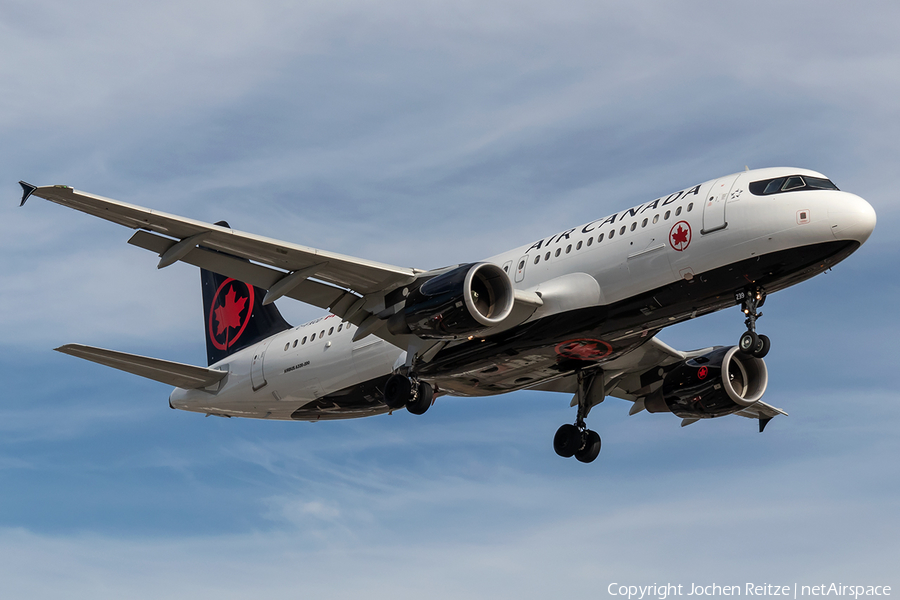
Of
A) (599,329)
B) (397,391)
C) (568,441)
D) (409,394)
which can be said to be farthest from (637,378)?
(397,391)

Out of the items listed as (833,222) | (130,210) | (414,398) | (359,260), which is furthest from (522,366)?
(130,210)

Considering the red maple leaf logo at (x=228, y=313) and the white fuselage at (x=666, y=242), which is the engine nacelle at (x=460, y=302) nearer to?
the white fuselage at (x=666, y=242)

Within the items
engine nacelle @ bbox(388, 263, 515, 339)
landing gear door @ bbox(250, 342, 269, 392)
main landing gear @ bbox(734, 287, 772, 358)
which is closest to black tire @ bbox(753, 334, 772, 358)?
main landing gear @ bbox(734, 287, 772, 358)

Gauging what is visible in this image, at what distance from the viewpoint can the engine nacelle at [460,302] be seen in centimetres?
2489

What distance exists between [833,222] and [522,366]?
8944mm

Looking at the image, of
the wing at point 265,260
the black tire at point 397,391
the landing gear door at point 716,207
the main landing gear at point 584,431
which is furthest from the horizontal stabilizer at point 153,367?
the landing gear door at point 716,207

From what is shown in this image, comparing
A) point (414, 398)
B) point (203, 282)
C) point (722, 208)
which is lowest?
point (414, 398)

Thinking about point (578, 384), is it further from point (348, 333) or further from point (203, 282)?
point (203, 282)

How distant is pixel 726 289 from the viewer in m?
24.0

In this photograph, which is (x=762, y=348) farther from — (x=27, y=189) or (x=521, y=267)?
(x=27, y=189)

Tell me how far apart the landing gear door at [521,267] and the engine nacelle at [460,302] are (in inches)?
62.8

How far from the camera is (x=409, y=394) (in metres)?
28.0

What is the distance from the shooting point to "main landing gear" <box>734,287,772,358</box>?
23672 mm

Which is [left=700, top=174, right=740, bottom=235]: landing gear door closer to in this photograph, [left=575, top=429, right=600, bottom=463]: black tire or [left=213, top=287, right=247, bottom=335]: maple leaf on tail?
[left=575, top=429, right=600, bottom=463]: black tire
